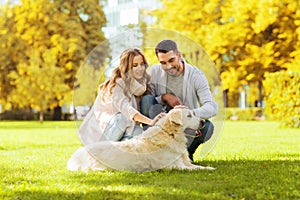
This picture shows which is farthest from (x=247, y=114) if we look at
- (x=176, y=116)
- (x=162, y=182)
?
(x=162, y=182)

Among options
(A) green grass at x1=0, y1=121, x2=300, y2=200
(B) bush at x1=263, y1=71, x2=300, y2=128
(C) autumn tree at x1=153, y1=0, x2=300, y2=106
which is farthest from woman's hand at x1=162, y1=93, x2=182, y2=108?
(C) autumn tree at x1=153, y1=0, x2=300, y2=106

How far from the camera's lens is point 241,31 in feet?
87.3

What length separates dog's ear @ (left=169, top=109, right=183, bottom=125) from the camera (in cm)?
550

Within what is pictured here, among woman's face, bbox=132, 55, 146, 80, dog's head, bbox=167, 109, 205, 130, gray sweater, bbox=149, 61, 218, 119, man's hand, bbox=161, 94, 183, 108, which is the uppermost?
woman's face, bbox=132, 55, 146, 80

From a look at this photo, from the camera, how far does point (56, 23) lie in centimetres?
3166

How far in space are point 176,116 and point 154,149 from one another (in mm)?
469

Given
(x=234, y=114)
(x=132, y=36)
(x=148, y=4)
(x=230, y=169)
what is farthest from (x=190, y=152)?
(x=148, y=4)

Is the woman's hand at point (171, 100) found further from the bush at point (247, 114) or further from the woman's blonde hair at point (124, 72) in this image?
the bush at point (247, 114)

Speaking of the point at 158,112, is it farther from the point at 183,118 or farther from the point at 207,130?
the point at 207,130

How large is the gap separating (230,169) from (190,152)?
0.73m

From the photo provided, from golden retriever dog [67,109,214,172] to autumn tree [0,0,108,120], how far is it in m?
23.3

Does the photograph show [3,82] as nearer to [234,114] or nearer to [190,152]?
[234,114]

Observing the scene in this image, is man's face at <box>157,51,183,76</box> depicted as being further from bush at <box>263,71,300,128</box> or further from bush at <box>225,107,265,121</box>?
bush at <box>225,107,265,121</box>

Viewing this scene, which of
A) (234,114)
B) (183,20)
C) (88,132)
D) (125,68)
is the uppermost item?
(183,20)
